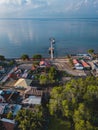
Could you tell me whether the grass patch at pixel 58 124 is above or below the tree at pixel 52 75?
above

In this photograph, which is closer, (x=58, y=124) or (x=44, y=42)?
(x=58, y=124)

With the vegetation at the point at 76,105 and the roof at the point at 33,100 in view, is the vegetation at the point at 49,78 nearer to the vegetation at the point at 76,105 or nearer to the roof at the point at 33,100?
the roof at the point at 33,100

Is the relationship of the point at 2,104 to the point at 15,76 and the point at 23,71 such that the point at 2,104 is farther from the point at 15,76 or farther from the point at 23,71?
the point at 23,71

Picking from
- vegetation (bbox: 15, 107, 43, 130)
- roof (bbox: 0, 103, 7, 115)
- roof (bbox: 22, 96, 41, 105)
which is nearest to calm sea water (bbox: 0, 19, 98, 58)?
roof (bbox: 22, 96, 41, 105)

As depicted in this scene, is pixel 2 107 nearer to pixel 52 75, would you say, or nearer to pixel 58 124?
pixel 58 124

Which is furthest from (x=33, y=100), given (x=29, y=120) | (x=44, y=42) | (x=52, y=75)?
(x=44, y=42)

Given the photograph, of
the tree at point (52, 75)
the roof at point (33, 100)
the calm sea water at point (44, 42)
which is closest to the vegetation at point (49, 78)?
the tree at point (52, 75)
